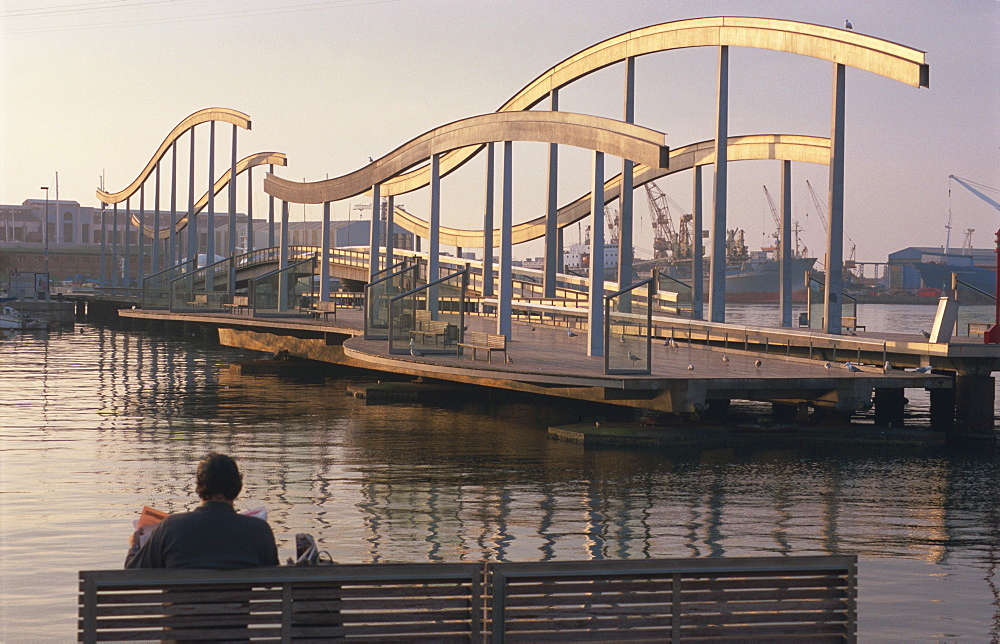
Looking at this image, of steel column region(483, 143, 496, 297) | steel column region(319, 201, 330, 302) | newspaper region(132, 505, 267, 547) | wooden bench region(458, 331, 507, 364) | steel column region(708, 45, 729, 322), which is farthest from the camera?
steel column region(319, 201, 330, 302)

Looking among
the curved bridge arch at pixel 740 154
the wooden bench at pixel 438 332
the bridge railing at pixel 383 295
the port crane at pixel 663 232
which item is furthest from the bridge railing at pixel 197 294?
the port crane at pixel 663 232

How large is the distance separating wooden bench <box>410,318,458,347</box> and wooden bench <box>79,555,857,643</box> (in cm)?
1875

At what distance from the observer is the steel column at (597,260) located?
947 inches

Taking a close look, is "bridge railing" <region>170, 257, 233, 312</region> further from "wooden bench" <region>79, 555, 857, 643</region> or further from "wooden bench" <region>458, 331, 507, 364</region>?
"wooden bench" <region>79, 555, 857, 643</region>

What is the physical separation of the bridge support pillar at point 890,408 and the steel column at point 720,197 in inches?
189

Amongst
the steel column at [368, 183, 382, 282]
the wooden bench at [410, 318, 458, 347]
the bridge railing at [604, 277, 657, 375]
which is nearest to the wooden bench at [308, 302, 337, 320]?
the steel column at [368, 183, 382, 282]

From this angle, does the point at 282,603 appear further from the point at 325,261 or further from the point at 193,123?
the point at 193,123

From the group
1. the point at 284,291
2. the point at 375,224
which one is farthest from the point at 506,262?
the point at 284,291

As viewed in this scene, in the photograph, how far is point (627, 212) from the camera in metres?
27.2

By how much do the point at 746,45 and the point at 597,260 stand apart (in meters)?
7.99

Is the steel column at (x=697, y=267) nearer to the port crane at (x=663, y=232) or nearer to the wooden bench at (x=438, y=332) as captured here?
the wooden bench at (x=438, y=332)

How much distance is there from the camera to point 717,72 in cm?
2964

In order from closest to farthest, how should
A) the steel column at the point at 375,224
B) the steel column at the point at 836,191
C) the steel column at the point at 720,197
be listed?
the steel column at the point at 836,191, the steel column at the point at 720,197, the steel column at the point at 375,224

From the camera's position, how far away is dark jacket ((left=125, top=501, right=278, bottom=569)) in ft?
20.9
